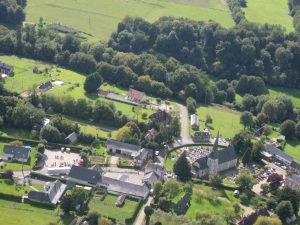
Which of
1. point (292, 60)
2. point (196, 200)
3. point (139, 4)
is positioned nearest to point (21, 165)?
point (196, 200)

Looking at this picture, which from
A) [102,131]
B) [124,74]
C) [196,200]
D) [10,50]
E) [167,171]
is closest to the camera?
[196,200]

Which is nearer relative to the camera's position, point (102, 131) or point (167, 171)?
point (167, 171)

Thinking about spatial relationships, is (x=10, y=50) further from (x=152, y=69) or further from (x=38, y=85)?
(x=152, y=69)

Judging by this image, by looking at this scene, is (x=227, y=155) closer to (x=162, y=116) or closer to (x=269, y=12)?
(x=162, y=116)

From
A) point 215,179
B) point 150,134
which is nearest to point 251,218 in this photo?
point 215,179

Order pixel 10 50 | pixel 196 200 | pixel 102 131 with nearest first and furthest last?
1. pixel 196 200
2. pixel 102 131
3. pixel 10 50

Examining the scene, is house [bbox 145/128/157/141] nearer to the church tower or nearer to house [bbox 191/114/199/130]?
house [bbox 191/114/199/130]

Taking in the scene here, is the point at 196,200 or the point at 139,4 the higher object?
the point at 139,4
